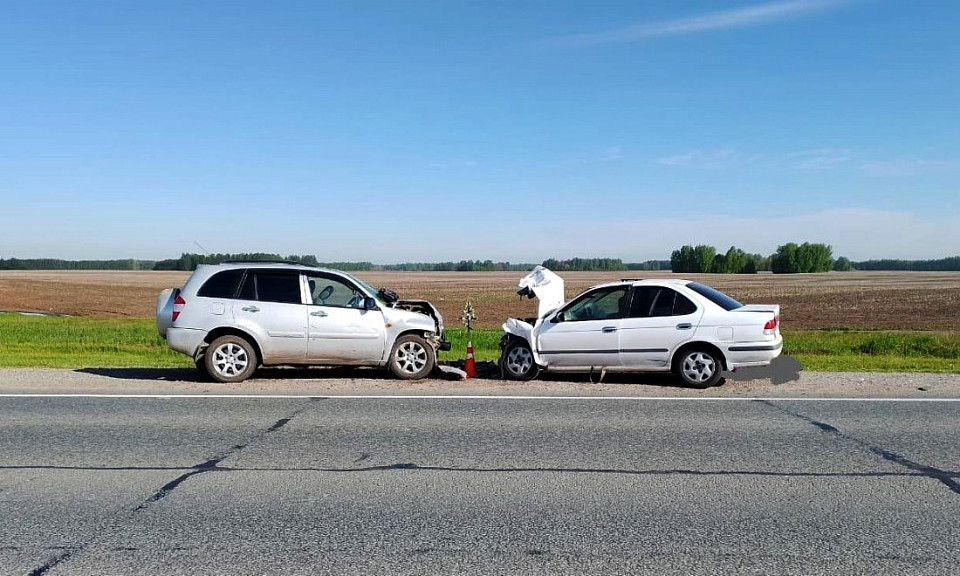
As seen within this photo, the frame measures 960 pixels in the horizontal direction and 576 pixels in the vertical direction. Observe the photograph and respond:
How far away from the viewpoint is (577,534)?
16.6 ft

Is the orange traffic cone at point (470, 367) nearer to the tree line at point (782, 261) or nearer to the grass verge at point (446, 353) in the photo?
the grass verge at point (446, 353)

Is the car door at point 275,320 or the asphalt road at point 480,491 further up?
the car door at point 275,320

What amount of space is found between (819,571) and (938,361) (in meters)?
14.4

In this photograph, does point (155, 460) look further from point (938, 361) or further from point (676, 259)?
point (676, 259)

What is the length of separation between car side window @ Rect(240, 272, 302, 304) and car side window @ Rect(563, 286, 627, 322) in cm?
429

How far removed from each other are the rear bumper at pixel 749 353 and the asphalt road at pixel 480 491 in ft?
6.34

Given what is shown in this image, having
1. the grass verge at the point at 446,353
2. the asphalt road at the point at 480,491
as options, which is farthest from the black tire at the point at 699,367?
the grass verge at the point at 446,353

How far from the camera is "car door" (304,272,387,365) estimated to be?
39.9 ft

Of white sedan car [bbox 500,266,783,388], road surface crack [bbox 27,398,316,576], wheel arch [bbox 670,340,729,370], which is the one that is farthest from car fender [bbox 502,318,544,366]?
road surface crack [bbox 27,398,316,576]

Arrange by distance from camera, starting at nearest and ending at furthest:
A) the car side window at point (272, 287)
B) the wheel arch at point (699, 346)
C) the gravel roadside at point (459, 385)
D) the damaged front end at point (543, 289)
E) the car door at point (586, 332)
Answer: the gravel roadside at point (459, 385), the wheel arch at point (699, 346), the car door at point (586, 332), the car side window at point (272, 287), the damaged front end at point (543, 289)

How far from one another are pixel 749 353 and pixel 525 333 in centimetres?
335

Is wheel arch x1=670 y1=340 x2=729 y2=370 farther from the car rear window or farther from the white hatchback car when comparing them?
the car rear window

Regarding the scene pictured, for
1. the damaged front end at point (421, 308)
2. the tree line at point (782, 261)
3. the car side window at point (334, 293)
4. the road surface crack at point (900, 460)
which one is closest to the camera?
the road surface crack at point (900, 460)

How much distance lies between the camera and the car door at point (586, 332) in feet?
39.0
